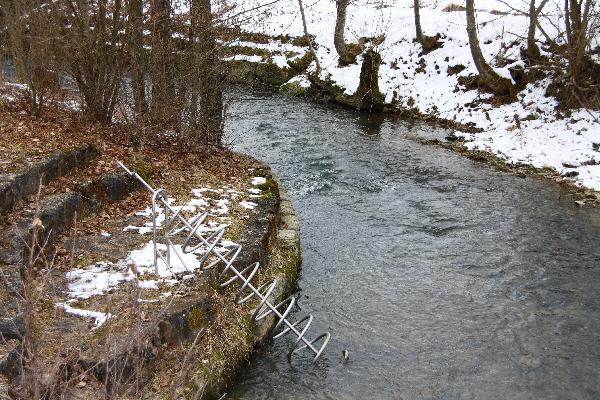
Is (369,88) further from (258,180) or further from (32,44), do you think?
(32,44)

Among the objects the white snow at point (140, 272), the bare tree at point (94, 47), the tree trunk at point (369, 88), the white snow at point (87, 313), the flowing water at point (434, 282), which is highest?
the bare tree at point (94, 47)

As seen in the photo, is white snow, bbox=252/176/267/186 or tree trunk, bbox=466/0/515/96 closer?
white snow, bbox=252/176/267/186

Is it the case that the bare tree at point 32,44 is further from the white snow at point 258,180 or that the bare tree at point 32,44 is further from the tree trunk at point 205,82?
the white snow at point 258,180

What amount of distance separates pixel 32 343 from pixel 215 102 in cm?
924

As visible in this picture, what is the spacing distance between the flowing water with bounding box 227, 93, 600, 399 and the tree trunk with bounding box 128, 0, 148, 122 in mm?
3662

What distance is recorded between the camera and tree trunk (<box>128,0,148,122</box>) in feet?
37.1

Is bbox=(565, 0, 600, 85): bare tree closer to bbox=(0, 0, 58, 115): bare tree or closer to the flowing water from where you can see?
the flowing water

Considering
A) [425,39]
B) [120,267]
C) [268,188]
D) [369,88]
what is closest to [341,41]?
[425,39]

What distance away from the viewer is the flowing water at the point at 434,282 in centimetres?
691

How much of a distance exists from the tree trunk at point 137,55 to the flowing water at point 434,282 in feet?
12.0

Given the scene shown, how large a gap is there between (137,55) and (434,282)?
7145mm

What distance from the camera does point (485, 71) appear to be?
18.7 m

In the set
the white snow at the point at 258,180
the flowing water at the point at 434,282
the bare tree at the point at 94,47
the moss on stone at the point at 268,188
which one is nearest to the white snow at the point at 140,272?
the flowing water at the point at 434,282

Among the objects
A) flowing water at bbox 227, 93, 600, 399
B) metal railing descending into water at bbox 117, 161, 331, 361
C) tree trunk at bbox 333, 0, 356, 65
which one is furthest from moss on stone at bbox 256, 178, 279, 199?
tree trunk at bbox 333, 0, 356, 65
